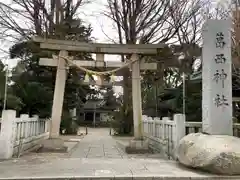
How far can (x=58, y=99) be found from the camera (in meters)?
11.8

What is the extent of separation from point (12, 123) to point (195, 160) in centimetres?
550

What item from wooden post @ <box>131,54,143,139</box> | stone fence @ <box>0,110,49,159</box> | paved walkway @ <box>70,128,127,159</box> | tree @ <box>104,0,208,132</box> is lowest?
paved walkway @ <box>70,128,127,159</box>

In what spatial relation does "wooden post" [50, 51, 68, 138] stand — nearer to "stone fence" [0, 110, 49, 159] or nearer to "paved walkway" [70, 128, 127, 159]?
"stone fence" [0, 110, 49, 159]

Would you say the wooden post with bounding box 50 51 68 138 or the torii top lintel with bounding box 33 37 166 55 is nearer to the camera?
the wooden post with bounding box 50 51 68 138

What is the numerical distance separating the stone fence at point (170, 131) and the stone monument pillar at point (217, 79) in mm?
750

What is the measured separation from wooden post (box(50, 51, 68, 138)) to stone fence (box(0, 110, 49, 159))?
99 cm

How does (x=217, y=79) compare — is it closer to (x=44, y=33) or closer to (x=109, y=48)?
(x=109, y=48)

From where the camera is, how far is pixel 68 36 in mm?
21906

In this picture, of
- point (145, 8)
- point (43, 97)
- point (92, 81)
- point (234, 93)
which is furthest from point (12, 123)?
point (145, 8)

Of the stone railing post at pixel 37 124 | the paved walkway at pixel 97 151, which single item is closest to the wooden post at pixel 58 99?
the paved walkway at pixel 97 151

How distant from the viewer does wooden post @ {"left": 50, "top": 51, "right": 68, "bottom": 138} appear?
11.5m

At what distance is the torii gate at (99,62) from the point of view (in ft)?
38.9

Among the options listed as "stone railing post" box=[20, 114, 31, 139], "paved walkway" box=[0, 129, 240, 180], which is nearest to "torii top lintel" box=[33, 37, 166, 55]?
"stone railing post" box=[20, 114, 31, 139]

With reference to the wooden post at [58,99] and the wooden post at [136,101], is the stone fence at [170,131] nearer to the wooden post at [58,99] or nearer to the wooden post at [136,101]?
the wooden post at [136,101]
